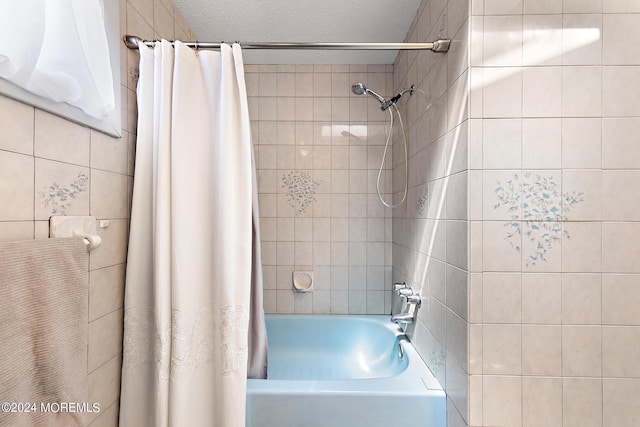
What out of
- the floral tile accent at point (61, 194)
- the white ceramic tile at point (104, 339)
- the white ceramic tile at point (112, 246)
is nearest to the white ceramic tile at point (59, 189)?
the floral tile accent at point (61, 194)

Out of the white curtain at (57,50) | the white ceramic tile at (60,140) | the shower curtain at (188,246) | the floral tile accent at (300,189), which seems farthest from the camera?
the floral tile accent at (300,189)

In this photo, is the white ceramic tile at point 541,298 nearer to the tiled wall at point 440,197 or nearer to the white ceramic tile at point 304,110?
the tiled wall at point 440,197

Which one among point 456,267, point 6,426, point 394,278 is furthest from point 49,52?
point 394,278

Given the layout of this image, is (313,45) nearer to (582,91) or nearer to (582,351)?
(582,91)

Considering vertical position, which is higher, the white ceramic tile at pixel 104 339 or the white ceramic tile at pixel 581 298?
the white ceramic tile at pixel 581 298

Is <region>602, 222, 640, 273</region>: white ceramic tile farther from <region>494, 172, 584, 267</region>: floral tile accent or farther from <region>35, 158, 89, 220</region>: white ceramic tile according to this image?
<region>35, 158, 89, 220</region>: white ceramic tile

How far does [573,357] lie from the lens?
3.18 feet

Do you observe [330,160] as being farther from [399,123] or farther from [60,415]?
[60,415]

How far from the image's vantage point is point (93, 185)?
965 mm

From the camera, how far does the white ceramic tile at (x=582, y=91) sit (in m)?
0.97

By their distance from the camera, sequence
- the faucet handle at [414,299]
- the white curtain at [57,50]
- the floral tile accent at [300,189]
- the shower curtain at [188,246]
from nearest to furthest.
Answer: the white curtain at [57,50]
the shower curtain at [188,246]
the faucet handle at [414,299]
the floral tile accent at [300,189]

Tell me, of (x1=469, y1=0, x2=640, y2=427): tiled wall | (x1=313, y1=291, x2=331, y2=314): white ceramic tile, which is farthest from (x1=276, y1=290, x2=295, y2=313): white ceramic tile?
(x1=469, y1=0, x2=640, y2=427): tiled wall

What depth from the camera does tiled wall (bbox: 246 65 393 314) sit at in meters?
2.15

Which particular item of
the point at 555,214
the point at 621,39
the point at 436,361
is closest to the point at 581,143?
the point at 555,214
